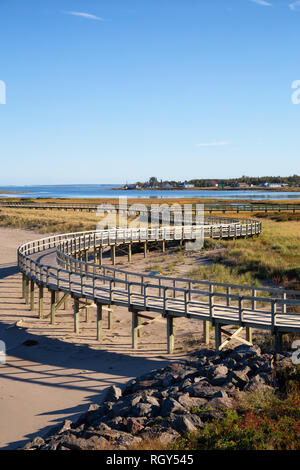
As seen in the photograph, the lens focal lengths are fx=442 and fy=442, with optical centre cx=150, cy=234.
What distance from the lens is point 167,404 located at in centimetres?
957

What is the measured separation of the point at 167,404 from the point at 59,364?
6681 millimetres

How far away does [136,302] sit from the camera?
17.1 meters

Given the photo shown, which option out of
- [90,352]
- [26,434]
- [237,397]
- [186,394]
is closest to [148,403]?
[186,394]

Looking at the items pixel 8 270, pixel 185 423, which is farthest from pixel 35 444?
pixel 8 270

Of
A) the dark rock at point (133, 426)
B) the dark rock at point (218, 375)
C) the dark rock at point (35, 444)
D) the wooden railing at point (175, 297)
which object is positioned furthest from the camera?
the wooden railing at point (175, 297)

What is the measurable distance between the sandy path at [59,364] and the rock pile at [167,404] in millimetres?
1411

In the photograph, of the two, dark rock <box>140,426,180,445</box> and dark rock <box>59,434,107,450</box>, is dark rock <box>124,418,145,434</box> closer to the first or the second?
dark rock <box>140,426,180,445</box>

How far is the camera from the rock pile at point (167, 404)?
838cm

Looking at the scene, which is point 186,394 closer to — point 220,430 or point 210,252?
point 220,430

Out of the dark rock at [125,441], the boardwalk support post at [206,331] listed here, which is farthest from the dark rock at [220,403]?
the boardwalk support post at [206,331]

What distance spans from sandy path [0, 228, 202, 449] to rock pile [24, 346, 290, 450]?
55.5 inches

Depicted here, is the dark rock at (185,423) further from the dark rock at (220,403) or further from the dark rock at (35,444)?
the dark rock at (35,444)

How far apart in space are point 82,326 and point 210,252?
1800 cm

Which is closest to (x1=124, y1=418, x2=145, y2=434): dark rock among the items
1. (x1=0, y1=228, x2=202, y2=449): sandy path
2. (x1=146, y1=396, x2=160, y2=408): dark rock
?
(x1=146, y1=396, x2=160, y2=408): dark rock
